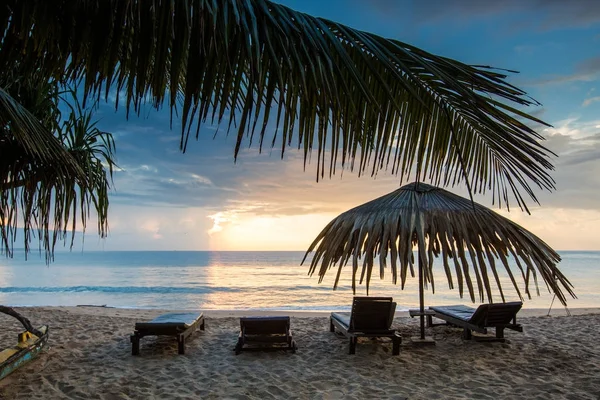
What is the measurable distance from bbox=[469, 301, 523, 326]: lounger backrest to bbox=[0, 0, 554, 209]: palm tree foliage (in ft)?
20.3

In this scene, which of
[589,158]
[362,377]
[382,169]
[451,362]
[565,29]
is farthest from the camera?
[589,158]

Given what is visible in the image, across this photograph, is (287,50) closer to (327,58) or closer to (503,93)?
(327,58)

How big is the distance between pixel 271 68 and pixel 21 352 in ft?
19.5

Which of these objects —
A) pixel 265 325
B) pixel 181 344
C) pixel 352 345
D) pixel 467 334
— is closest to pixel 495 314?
pixel 467 334

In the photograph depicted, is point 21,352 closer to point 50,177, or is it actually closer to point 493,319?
point 50,177

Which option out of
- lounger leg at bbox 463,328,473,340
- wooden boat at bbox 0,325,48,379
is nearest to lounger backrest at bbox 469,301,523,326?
lounger leg at bbox 463,328,473,340

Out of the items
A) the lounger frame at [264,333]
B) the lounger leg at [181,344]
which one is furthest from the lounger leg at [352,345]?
the lounger leg at [181,344]

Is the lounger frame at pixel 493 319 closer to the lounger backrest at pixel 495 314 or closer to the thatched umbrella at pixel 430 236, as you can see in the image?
the lounger backrest at pixel 495 314

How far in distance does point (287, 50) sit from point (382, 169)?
Answer: 0.57 m

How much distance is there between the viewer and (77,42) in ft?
3.59

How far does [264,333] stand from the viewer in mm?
6707

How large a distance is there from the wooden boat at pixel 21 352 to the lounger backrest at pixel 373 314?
4449 millimetres

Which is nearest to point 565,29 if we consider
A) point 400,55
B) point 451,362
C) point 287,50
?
point 451,362

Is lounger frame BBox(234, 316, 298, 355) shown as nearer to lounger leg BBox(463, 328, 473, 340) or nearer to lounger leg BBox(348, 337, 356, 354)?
lounger leg BBox(348, 337, 356, 354)
